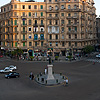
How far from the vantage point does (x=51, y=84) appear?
26594 mm

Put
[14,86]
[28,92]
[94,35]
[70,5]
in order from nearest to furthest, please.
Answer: [28,92] < [14,86] < [70,5] < [94,35]

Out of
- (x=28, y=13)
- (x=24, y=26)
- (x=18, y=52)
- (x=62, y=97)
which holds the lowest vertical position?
(x=62, y=97)

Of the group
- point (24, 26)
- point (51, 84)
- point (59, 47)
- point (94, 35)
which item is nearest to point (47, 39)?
point (59, 47)

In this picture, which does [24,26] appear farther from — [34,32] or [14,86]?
[14,86]

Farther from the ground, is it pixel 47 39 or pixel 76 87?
pixel 47 39

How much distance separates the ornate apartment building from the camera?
69812mm

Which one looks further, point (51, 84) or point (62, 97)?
point (51, 84)

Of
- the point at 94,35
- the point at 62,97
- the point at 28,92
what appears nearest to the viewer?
the point at 62,97

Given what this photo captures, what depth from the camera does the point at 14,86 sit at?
26.4 meters

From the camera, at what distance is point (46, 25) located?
70.5m

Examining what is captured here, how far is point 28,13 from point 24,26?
5.60m

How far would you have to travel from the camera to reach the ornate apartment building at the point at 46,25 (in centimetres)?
6981

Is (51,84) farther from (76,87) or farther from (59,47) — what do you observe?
(59,47)

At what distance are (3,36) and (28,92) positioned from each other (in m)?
57.8
